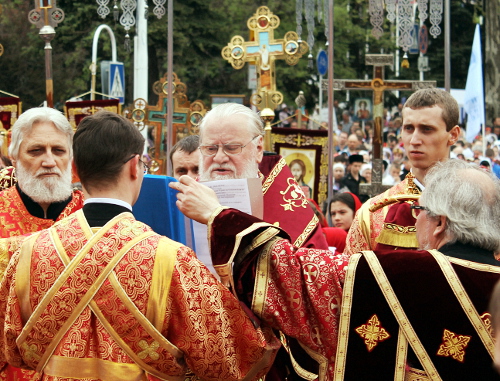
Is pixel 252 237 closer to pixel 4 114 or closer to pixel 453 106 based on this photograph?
pixel 453 106

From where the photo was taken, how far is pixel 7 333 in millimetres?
2996

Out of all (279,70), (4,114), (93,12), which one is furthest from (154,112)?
(279,70)

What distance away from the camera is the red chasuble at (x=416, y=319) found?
297 centimetres

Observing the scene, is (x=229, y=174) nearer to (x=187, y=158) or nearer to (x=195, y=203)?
(x=195, y=203)

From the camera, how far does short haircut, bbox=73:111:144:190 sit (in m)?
2.98

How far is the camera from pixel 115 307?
9.45 feet

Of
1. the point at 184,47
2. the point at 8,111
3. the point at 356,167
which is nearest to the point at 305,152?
the point at 8,111

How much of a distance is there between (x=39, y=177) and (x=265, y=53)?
210 inches

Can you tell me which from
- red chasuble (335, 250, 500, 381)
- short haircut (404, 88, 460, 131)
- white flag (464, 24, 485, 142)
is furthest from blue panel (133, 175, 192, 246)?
white flag (464, 24, 485, 142)

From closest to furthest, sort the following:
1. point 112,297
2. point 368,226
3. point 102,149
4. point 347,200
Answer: point 112,297 → point 102,149 → point 368,226 → point 347,200

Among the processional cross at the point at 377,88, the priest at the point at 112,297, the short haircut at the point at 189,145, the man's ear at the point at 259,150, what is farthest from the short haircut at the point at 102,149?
the processional cross at the point at 377,88

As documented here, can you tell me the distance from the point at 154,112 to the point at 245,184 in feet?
24.0

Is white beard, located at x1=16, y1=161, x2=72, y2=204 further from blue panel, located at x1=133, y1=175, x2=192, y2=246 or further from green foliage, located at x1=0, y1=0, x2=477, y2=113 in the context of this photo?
green foliage, located at x1=0, y1=0, x2=477, y2=113

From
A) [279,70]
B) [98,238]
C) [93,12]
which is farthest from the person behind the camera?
[279,70]
